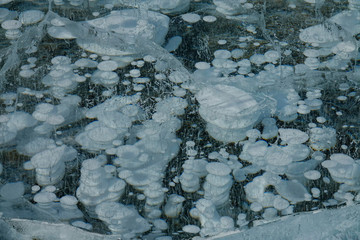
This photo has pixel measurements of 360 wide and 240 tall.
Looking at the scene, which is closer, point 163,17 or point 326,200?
point 326,200

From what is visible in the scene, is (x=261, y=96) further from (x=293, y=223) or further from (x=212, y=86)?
(x=293, y=223)

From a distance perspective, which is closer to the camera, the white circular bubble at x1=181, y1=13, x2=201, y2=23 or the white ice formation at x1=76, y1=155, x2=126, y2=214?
the white ice formation at x1=76, y1=155, x2=126, y2=214

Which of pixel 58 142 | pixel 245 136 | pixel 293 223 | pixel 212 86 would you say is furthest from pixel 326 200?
pixel 58 142

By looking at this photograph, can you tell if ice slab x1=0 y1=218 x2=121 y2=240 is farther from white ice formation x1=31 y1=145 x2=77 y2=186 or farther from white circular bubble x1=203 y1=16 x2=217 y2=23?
white circular bubble x1=203 y1=16 x2=217 y2=23

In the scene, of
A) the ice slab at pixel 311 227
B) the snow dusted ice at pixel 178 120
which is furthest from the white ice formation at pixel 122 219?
the ice slab at pixel 311 227

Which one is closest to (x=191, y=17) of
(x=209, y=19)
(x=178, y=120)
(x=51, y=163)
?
(x=209, y=19)

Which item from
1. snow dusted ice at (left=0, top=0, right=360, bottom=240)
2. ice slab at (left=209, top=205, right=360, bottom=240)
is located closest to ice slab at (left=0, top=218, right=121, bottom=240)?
snow dusted ice at (left=0, top=0, right=360, bottom=240)

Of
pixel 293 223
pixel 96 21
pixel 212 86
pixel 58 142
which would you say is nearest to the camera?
pixel 293 223

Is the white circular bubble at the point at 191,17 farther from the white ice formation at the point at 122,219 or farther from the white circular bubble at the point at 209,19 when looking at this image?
the white ice formation at the point at 122,219

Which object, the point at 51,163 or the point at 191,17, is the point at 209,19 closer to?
the point at 191,17
